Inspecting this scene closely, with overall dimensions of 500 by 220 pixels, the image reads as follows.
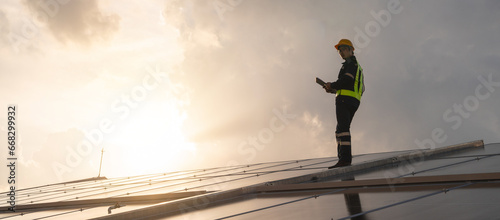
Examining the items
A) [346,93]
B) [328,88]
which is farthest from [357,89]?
[328,88]

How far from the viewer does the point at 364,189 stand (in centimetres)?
443

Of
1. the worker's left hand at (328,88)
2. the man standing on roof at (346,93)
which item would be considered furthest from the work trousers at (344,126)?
the worker's left hand at (328,88)

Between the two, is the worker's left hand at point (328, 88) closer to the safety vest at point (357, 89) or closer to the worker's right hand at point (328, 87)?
the worker's right hand at point (328, 87)

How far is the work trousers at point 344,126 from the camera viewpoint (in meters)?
6.88

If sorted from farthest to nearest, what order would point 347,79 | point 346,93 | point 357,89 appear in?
point 357,89 < point 346,93 < point 347,79

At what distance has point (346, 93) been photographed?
6.96 metres

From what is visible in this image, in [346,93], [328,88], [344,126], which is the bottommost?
[344,126]

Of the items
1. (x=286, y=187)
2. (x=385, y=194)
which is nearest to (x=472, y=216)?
(x=385, y=194)

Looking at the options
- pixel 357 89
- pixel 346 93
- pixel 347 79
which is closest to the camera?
pixel 347 79

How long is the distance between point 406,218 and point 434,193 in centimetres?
100

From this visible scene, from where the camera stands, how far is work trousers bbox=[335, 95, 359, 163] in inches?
271

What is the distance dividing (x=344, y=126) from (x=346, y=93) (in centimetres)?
49

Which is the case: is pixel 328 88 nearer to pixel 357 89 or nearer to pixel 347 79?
pixel 347 79

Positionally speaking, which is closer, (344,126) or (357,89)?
(344,126)
